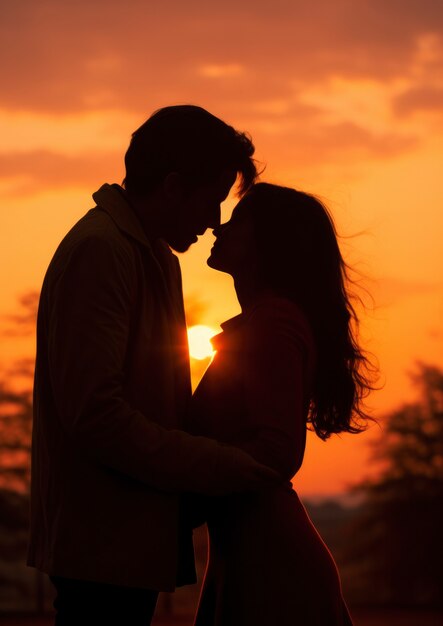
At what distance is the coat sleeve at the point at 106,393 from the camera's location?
9.05ft

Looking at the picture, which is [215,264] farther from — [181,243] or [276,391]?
[276,391]

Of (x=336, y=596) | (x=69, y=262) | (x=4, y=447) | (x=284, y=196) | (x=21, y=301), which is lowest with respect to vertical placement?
(x=336, y=596)

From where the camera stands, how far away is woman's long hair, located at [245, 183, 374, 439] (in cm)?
323

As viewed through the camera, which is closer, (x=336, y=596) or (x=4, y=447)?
(x=336, y=596)

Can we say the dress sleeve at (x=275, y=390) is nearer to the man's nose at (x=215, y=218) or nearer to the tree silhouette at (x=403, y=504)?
the man's nose at (x=215, y=218)

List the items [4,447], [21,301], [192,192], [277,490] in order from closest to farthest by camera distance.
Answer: [277,490], [192,192], [4,447], [21,301]

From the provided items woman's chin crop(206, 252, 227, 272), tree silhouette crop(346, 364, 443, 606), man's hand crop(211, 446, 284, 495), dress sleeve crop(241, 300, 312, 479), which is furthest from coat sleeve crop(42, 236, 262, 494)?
tree silhouette crop(346, 364, 443, 606)

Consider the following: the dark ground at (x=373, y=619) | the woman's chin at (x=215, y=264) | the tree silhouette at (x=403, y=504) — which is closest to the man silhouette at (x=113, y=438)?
the woman's chin at (x=215, y=264)

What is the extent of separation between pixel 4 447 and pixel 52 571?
83.0 feet

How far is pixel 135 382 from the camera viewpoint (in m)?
2.96

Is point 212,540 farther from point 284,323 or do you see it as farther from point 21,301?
point 21,301

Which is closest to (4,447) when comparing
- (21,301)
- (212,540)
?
(21,301)

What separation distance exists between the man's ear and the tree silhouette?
25832 mm

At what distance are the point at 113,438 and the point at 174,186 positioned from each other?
920 mm
